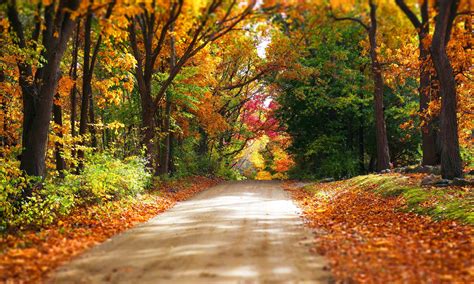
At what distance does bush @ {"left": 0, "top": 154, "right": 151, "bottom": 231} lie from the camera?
11.4 meters

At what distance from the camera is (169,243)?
29.1ft

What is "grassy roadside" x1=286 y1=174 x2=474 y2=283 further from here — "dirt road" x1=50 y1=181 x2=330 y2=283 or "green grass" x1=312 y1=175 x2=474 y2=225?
"dirt road" x1=50 y1=181 x2=330 y2=283

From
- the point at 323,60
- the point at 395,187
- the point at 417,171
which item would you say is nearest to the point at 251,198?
the point at 395,187

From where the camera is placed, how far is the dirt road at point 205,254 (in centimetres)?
645

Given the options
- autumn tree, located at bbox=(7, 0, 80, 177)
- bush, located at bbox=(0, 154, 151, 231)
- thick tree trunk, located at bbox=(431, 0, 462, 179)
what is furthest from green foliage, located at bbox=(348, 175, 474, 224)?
autumn tree, located at bbox=(7, 0, 80, 177)

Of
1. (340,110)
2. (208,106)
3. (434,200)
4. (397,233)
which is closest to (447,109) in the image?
(434,200)

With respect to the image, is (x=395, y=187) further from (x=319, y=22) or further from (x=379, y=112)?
(x=379, y=112)

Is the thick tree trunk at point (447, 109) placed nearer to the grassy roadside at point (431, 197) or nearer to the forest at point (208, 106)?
the forest at point (208, 106)

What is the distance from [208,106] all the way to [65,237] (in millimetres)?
20922

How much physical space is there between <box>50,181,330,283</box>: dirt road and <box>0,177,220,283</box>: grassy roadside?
0.43 m

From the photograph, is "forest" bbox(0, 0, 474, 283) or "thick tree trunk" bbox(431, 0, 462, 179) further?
"thick tree trunk" bbox(431, 0, 462, 179)

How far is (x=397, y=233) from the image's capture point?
391 inches

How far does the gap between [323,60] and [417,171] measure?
43.3ft

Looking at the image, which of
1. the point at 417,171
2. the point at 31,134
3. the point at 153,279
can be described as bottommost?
the point at 153,279
